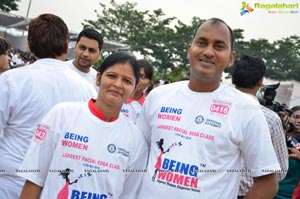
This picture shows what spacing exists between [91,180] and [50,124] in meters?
0.32

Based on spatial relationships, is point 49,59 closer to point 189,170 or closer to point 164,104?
point 164,104

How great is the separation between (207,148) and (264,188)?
0.33m

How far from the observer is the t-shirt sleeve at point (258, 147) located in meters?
1.78

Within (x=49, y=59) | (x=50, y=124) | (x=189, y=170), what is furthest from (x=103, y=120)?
(x=49, y=59)

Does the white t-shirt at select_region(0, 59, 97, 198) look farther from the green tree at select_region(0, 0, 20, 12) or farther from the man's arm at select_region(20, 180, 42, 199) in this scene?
the green tree at select_region(0, 0, 20, 12)

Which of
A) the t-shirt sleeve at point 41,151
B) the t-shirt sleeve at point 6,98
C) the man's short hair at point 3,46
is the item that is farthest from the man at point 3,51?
the t-shirt sleeve at point 41,151

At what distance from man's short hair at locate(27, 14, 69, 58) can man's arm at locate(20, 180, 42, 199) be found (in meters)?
0.82

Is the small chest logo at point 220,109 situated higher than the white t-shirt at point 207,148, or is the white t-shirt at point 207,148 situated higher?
the small chest logo at point 220,109

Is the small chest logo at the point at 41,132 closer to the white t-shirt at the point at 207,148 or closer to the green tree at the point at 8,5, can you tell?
the white t-shirt at the point at 207,148

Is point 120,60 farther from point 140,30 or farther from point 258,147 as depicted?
point 140,30

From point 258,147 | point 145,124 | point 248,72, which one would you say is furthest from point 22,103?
point 248,72

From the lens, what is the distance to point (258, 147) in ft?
5.85

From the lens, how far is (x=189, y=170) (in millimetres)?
1803

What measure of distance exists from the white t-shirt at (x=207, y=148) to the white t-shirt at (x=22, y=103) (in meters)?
0.71
